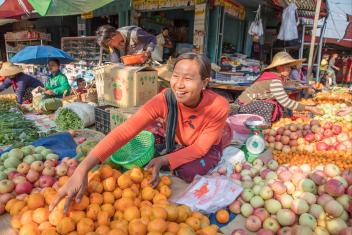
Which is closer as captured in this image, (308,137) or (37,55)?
(308,137)

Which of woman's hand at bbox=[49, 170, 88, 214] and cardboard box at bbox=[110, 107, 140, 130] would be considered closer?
woman's hand at bbox=[49, 170, 88, 214]

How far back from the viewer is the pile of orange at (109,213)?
154cm

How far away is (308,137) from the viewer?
3590 mm

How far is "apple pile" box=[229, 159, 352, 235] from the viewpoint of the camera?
6.24 feet

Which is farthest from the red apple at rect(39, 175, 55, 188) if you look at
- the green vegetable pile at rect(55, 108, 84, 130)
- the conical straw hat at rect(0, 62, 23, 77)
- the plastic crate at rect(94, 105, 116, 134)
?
the conical straw hat at rect(0, 62, 23, 77)

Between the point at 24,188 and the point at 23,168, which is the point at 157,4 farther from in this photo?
the point at 24,188

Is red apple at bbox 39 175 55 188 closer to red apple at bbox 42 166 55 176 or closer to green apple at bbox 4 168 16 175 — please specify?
red apple at bbox 42 166 55 176

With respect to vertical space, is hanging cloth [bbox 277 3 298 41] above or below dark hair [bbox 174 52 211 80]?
above

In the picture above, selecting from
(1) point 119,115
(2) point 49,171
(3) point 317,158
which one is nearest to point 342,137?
(3) point 317,158

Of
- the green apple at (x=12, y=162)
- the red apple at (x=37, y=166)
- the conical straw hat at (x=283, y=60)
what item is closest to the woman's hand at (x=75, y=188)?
the red apple at (x=37, y=166)

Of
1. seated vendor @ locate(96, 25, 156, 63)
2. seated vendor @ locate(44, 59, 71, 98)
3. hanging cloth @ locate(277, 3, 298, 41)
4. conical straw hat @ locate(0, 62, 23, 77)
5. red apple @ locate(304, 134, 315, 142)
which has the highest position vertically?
hanging cloth @ locate(277, 3, 298, 41)

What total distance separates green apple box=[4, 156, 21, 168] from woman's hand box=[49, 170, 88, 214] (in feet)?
2.93

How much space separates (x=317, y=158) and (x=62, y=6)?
416 cm

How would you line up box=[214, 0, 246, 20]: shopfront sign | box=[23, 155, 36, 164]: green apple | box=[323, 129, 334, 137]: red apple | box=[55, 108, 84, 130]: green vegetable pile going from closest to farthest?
box=[23, 155, 36, 164]: green apple < box=[323, 129, 334, 137]: red apple < box=[55, 108, 84, 130]: green vegetable pile < box=[214, 0, 246, 20]: shopfront sign
